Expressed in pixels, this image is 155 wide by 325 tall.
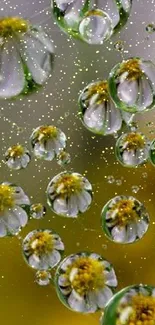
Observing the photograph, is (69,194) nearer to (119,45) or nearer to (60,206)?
(60,206)

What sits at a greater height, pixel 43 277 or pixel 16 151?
pixel 16 151

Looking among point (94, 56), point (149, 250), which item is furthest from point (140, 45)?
point (149, 250)

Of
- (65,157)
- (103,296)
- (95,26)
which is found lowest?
(103,296)

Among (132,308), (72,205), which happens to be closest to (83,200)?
(72,205)

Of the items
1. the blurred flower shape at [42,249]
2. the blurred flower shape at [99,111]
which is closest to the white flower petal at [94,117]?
the blurred flower shape at [99,111]

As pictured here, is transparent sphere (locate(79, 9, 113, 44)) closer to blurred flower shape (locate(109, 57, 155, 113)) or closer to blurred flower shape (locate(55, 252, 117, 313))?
blurred flower shape (locate(109, 57, 155, 113))
